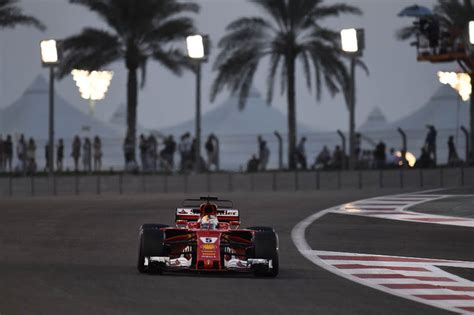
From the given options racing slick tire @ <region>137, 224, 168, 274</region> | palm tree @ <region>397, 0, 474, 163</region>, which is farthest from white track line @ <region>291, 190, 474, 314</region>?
palm tree @ <region>397, 0, 474, 163</region>

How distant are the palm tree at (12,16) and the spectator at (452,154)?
1505cm

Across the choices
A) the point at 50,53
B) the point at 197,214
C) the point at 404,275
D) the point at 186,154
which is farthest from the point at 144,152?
the point at 404,275

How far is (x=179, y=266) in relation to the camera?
1476cm

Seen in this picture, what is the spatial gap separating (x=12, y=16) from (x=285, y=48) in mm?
9454

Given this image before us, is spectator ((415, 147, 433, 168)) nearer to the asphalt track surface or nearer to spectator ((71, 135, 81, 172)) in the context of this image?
spectator ((71, 135, 81, 172))

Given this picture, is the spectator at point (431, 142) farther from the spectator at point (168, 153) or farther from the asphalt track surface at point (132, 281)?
the asphalt track surface at point (132, 281)

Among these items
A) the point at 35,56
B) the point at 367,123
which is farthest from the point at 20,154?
the point at 367,123

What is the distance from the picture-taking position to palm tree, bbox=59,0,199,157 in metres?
47.6

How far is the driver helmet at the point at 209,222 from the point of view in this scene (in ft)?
50.4

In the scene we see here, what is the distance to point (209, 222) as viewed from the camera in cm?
1540

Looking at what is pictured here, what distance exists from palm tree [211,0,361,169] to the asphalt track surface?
2330 centimetres

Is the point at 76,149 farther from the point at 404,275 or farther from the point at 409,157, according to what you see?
the point at 404,275

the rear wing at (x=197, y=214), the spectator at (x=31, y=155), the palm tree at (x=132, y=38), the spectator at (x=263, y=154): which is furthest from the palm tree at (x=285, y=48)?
the rear wing at (x=197, y=214)

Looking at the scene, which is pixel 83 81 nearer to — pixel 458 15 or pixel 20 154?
pixel 20 154
